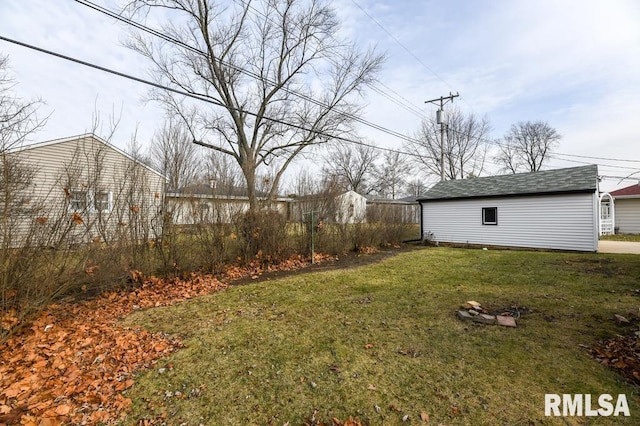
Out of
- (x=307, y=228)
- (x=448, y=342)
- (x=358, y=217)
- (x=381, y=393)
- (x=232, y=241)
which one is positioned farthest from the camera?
(x=358, y=217)

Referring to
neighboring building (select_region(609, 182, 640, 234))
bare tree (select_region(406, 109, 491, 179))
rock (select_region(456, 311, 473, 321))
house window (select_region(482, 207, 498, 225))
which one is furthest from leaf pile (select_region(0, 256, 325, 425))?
bare tree (select_region(406, 109, 491, 179))

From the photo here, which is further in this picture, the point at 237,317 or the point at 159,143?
the point at 159,143

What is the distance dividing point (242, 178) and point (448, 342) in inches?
255

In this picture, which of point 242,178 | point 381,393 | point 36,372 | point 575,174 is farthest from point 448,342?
point 575,174

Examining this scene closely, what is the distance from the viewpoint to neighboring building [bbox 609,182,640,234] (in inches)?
699

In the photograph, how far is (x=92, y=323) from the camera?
4.20 meters

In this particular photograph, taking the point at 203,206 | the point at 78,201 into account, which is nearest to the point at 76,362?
the point at 78,201

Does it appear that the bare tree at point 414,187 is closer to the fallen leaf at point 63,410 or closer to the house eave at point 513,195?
the house eave at point 513,195

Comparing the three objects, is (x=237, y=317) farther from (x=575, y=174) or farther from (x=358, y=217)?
(x=575, y=174)

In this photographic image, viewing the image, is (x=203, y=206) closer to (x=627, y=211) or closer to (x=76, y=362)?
(x=76, y=362)

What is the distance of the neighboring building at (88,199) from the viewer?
4.02 m

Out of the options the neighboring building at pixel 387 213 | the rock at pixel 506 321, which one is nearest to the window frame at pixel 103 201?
the rock at pixel 506 321

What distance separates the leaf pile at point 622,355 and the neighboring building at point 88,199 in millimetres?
7250

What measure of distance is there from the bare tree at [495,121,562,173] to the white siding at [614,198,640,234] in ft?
58.9
